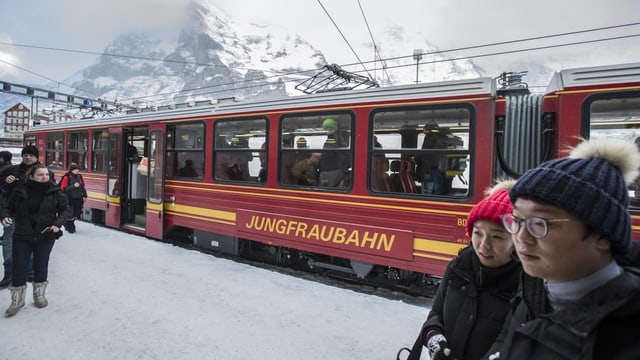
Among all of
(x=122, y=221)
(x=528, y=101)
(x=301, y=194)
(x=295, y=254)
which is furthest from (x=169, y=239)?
(x=528, y=101)

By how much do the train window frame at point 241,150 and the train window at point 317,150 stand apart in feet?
1.37

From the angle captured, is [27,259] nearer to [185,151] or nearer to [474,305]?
[185,151]

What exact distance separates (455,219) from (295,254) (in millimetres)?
2848

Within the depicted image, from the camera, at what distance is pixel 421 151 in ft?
16.3

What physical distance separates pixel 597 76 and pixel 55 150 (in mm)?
13074

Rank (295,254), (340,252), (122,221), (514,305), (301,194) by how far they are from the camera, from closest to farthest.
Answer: (514,305) < (340,252) < (301,194) < (295,254) < (122,221)

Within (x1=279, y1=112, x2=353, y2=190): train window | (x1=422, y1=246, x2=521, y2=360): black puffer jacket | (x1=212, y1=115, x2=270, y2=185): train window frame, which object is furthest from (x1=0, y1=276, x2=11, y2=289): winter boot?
(x1=422, y1=246, x2=521, y2=360): black puffer jacket

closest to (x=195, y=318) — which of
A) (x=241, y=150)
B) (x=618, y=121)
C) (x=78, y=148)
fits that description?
(x=241, y=150)

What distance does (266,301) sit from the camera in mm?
4637

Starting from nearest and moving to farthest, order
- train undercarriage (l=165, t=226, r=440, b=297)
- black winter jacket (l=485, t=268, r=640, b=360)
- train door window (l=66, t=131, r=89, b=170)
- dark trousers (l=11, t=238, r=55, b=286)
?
black winter jacket (l=485, t=268, r=640, b=360) < dark trousers (l=11, t=238, r=55, b=286) < train undercarriage (l=165, t=226, r=440, b=297) < train door window (l=66, t=131, r=89, b=170)

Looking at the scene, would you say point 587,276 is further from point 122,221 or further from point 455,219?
point 122,221

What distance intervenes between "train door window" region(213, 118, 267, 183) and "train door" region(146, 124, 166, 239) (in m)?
1.63

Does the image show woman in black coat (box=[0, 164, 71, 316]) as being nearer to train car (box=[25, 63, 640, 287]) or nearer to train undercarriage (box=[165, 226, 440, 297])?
train car (box=[25, 63, 640, 287])

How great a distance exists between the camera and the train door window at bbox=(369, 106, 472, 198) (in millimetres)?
4840
